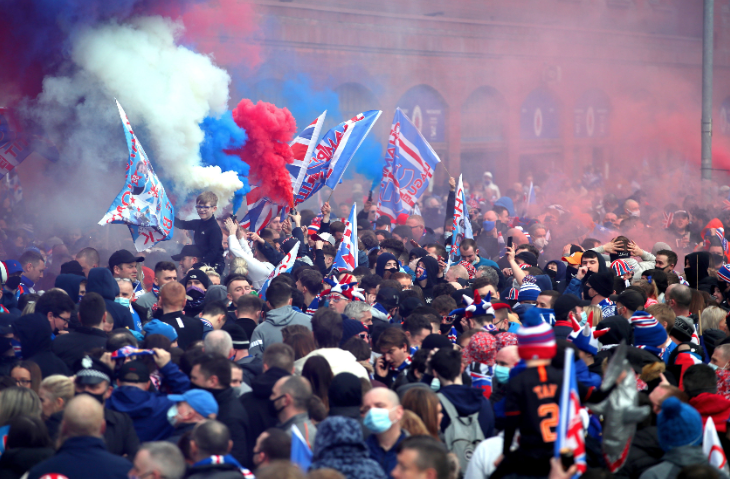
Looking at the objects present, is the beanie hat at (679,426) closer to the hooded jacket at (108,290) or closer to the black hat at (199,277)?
the hooded jacket at (108,290)

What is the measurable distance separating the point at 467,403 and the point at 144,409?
1.88 m

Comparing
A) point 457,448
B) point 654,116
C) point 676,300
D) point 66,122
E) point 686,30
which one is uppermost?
point 686,30

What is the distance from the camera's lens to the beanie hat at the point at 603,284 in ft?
23.6

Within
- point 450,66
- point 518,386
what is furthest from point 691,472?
point 450,66

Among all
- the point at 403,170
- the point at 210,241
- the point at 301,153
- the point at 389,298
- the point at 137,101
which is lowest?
the point at 389,298

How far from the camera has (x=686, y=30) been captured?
31.3m

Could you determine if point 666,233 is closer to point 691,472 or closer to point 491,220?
point 491,220

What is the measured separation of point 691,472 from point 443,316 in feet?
12.0

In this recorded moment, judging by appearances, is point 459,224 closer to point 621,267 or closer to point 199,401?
point 621,267

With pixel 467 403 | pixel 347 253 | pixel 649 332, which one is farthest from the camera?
pixel 347 253

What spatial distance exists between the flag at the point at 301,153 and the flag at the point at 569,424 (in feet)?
25.2

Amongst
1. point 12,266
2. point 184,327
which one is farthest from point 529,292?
point 12,266

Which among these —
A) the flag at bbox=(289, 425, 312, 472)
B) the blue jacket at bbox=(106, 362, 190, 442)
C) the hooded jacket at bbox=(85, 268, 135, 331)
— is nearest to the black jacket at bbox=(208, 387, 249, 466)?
the blue jacket at bbox=(106, 362, 190, 442)

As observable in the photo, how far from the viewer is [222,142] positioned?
10.1 metres
